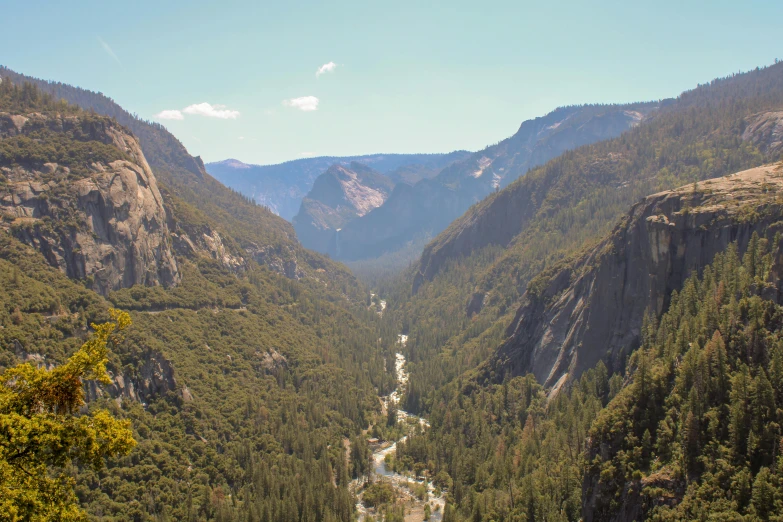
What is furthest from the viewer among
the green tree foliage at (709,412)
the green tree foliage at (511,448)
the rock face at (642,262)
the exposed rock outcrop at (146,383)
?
the exposed rock outcrop at (146,383)

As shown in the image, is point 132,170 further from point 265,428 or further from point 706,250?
point 706,250

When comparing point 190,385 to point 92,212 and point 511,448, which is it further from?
point 511,448

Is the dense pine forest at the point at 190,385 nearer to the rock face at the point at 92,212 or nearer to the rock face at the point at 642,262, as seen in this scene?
the rock face at the point at 92,212

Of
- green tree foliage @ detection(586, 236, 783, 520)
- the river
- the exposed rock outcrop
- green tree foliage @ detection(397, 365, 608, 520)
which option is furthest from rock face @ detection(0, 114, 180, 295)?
green tree foliage @ detection(586, 236, 783, 520)

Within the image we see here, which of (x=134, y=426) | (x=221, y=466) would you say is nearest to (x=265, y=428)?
(x=221, y=466)

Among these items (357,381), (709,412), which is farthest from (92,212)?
(709,412)

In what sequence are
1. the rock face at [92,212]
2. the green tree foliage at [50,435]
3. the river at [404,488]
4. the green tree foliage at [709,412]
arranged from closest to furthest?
the green tree foliage at [50,435] → the green tree foliage at [709,412] → the river at [404,488] → the rock face at [92,212]

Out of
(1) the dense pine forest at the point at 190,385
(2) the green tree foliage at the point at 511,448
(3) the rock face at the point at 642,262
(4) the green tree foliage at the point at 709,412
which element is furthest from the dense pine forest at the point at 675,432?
(1) the dense pine forest at the point at 190,385
